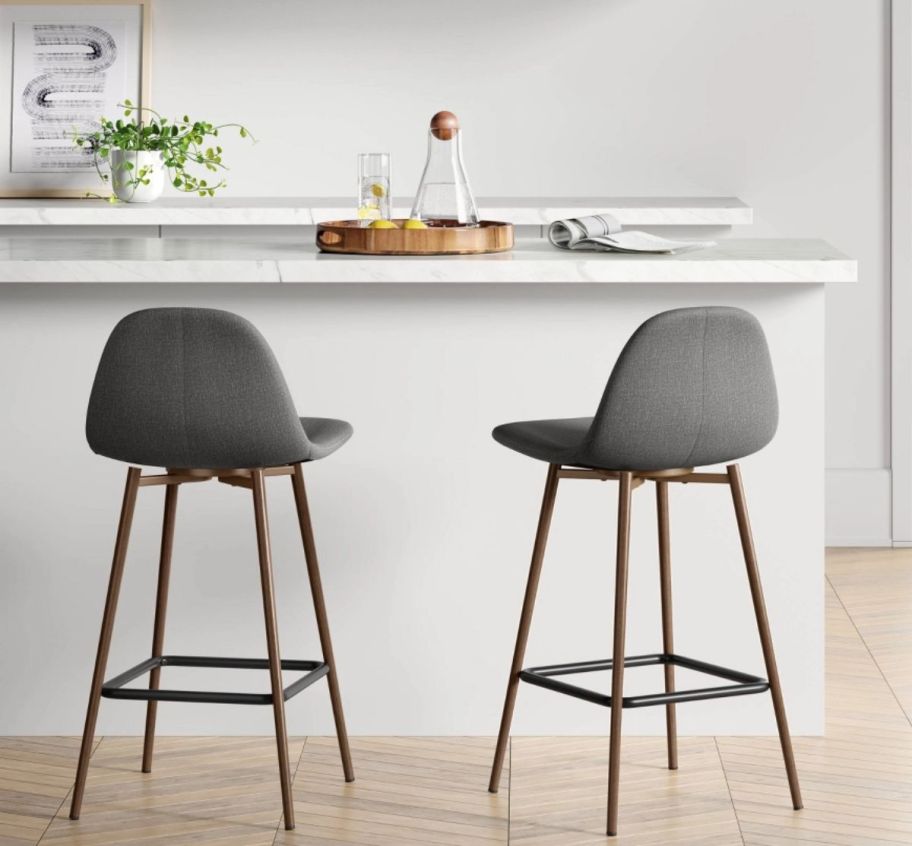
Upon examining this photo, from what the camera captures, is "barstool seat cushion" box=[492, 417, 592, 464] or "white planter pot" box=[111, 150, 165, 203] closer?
"barstool seat cushion" box=[492, 417, 592, 464]

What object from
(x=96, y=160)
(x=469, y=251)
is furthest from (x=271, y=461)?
(x=96, y=160)

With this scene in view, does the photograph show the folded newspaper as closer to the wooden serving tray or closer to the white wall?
the wooden serving tray

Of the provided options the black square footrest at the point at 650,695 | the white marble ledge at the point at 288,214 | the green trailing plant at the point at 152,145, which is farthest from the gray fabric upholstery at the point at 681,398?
the green trailing plant at the point at 152,145

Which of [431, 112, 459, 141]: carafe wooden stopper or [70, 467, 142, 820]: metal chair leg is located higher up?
[431, 112, 459, 141]: carafe wooden stopper

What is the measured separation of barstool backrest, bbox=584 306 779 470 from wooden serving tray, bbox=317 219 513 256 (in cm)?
66

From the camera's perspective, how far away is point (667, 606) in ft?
10.5

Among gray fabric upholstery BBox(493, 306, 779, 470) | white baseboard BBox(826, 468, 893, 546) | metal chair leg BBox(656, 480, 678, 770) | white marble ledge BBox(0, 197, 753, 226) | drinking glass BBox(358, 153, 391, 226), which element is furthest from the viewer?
white baseboard BBox(826, 468, 893, 546)

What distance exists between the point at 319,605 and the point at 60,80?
307 centimetres

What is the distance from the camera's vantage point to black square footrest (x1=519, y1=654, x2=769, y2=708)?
2830 mm

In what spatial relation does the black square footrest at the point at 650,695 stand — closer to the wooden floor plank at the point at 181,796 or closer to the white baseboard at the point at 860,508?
the wooden floor plank at the point at 181,796

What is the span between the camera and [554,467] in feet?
9.71

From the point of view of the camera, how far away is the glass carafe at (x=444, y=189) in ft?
11.0

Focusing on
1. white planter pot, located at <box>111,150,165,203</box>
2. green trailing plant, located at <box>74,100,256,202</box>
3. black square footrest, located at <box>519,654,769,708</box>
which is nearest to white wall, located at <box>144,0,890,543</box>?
green trailing plant, located at <box>74,100,256,202</box>

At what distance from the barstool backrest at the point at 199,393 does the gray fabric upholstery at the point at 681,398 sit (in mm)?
513
